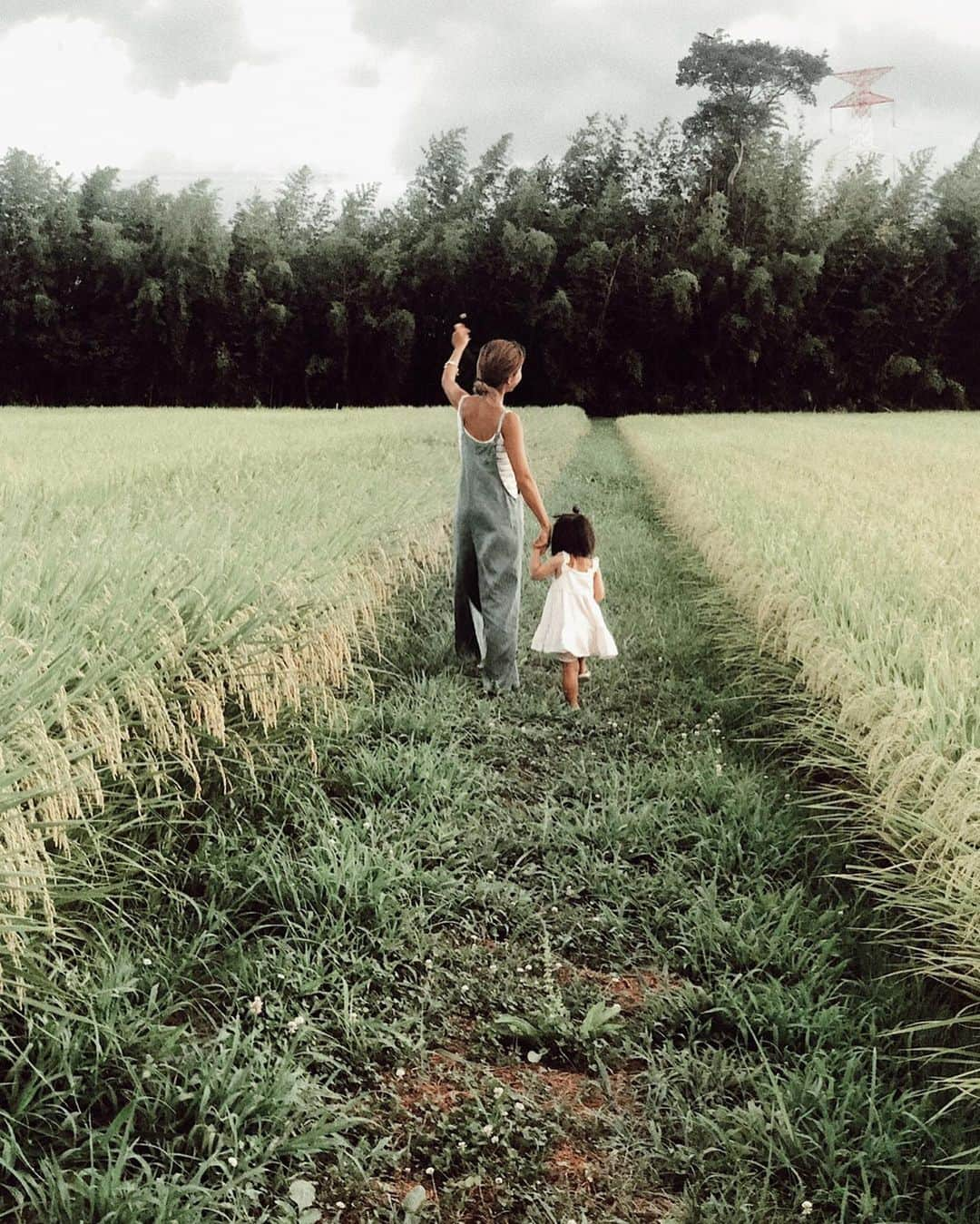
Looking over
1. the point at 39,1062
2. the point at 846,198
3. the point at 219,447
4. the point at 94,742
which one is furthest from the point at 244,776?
the point at 846,198

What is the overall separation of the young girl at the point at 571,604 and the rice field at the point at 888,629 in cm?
65

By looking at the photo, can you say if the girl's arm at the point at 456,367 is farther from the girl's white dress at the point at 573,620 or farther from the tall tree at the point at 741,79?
the tall tree at the point at 741,79

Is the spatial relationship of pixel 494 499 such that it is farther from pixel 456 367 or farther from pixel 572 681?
pixel 572 681

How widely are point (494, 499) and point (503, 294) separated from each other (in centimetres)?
2224

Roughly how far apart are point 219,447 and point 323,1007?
23.3 ft

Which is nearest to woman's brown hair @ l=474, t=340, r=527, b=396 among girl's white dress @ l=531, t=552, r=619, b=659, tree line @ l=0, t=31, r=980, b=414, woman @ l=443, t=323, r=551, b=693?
woman @ l=443, t=323, r=551, b=693

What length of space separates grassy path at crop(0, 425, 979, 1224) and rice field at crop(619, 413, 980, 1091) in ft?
0.76

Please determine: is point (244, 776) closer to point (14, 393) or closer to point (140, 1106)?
point (140, 1106)

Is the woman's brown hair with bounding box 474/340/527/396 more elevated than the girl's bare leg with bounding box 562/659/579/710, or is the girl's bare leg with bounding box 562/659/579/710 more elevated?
the woman's brown hair with bounding box 474/340/527/396

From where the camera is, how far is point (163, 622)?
2.41m

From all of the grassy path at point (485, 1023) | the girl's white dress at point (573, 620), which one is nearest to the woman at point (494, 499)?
the girl's white dress at point (573, 620)

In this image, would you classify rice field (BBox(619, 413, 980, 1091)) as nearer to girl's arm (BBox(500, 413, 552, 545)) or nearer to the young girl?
the young girl

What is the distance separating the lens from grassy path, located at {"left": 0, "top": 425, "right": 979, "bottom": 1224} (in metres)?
1.55

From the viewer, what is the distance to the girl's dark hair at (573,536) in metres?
3.77
